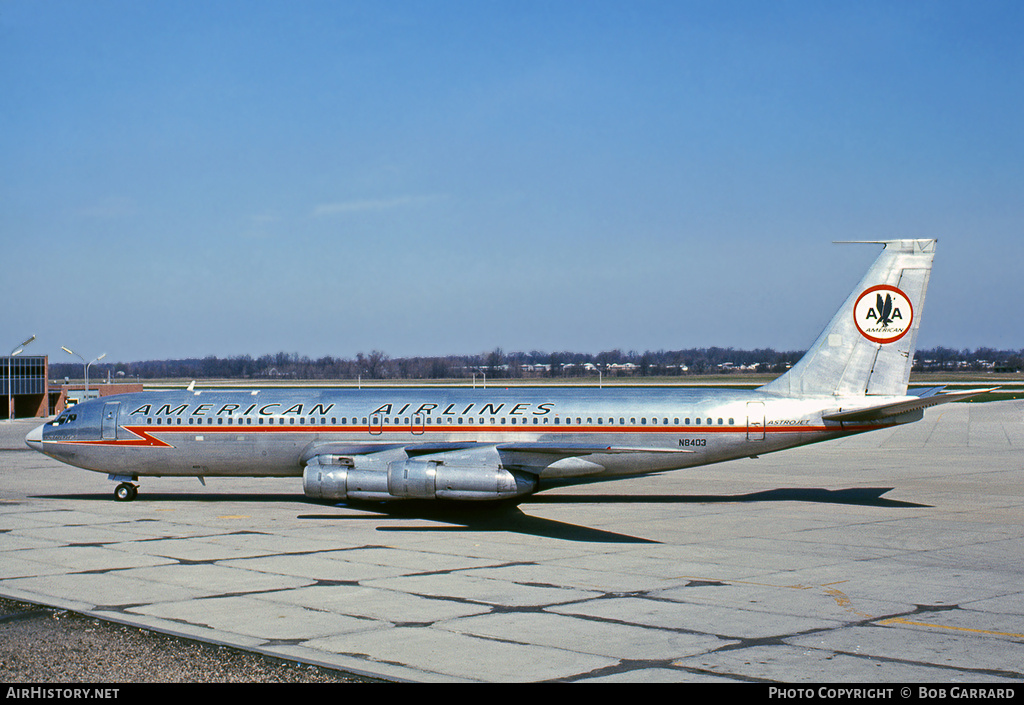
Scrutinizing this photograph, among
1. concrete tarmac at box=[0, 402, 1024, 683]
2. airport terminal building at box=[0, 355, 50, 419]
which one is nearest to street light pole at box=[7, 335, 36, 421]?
airport terminal building at box=[0, 355, 50, 419]

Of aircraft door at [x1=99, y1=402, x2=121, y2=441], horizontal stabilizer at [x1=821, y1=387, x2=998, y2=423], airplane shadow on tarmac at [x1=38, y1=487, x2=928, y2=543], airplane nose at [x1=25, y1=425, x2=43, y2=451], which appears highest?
horizontal stabilizer at [x1=821, y1=387, x2=998, y2=423]

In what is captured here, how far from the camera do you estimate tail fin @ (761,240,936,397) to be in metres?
32.7

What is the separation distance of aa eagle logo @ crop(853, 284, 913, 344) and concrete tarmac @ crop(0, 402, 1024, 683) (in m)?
5.99

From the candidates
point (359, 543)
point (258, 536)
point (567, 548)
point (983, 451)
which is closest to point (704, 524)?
point (567, 548)

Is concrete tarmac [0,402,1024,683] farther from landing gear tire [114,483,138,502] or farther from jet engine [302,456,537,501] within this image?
jet engine [302,456,537,501]

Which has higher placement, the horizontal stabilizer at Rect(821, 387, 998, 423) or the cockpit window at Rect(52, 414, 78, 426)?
the horizontal stabilizer at Rect(821, 387, 998, 423)

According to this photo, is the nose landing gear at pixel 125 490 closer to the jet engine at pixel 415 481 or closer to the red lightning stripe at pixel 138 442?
the red lightning stripe at pixel 138 442

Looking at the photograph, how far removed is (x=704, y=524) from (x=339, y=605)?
14.0 m

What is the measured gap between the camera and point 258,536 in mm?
26641

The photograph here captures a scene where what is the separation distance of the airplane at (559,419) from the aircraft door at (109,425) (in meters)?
0.06

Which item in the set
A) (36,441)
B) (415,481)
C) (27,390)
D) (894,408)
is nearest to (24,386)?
(27,390)

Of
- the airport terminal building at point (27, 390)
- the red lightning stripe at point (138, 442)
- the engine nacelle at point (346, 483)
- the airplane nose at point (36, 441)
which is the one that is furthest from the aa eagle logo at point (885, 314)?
the airport terminal building at point (27, 390)
